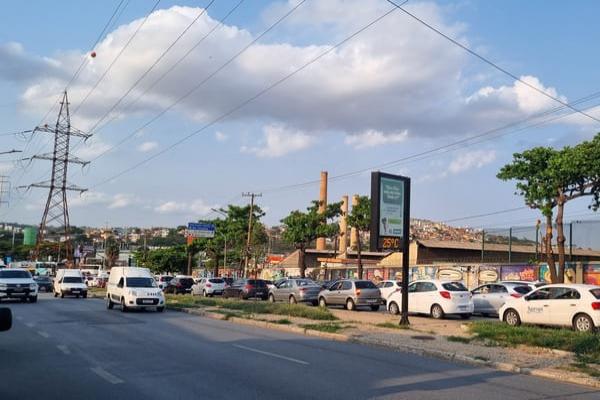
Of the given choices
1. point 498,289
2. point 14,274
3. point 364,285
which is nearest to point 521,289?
point 498,289

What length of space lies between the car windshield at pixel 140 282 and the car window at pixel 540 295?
16.5 meters

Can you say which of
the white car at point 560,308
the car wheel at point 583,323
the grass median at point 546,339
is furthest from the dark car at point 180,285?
the car wheel at point 583,323

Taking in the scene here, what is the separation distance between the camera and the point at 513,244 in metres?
44.5

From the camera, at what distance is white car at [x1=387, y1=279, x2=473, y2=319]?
2428 cm

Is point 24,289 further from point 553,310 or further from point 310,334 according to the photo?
point 553,310

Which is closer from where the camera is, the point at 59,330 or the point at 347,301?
the point at 59,330

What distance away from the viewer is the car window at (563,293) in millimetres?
18516

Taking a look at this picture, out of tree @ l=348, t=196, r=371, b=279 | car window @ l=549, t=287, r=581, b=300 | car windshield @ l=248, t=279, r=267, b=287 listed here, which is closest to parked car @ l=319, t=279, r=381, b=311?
car windshield @ l=248, t=279, r=267, b=287

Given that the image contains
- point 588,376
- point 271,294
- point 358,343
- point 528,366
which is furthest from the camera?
point 271,294

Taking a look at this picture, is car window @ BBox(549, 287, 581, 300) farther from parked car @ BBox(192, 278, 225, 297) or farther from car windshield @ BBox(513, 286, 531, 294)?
parked car @ BBox(192, 278, 225, 297)

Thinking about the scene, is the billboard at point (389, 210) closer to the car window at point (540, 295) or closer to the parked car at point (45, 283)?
the car window at point (540, 295)

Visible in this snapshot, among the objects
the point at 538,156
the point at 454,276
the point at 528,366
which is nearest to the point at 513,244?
the point at 454,276

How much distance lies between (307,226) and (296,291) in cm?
2642

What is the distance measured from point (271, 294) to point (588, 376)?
27.7 metres
